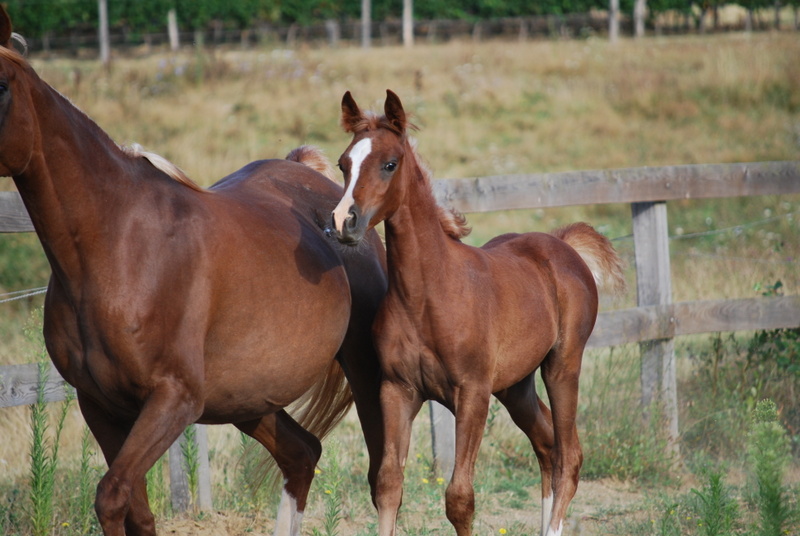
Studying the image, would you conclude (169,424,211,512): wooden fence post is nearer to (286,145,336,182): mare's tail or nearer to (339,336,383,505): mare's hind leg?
(339,336,383,505): mare's hind leg

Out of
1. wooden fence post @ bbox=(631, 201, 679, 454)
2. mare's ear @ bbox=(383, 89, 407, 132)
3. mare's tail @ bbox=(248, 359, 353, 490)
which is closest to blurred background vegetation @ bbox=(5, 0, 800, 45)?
wooden fence post @ bbox=(631, 201, 679, 454)

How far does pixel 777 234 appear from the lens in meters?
9.55

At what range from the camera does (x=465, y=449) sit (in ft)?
10.8

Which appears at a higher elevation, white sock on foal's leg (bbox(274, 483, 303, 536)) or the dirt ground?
white sock on foal's leg (bbox(274, 483, 303, 536))

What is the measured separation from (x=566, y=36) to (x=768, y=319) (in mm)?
21219

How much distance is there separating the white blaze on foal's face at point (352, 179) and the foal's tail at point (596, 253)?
64.3 inches

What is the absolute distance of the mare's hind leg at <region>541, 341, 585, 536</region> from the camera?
3.96m

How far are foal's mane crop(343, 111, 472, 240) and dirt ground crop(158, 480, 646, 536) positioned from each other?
1.55 m

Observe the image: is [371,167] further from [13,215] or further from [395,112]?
[13,215]

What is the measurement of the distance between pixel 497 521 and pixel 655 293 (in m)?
1.96

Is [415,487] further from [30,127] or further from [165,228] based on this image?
[30,127]

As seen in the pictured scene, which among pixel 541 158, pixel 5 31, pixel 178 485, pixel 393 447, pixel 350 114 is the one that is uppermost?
pixel 5 31

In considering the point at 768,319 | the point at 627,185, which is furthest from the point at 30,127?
the point at 768,319

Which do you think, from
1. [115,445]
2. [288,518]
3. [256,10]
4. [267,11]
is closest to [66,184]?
[115,445]
